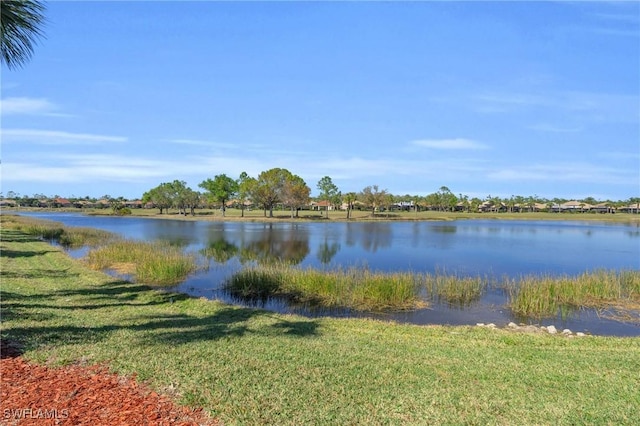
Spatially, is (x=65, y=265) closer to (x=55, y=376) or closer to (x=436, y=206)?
(x=55, y=376)

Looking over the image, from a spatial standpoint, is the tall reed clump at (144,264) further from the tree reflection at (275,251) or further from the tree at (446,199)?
the tree at (446,199)

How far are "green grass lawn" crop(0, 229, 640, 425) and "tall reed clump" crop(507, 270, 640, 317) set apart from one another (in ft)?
16.9

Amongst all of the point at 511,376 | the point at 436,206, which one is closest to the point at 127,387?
the point at 511,376

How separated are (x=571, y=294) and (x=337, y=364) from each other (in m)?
12.8

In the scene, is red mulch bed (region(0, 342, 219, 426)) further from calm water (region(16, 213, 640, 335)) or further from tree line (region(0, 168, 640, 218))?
tree line (region(0, 168, 640, 218))

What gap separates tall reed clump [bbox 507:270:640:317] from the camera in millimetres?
14336

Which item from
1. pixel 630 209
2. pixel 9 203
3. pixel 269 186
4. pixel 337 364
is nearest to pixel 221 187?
pixel 269 186

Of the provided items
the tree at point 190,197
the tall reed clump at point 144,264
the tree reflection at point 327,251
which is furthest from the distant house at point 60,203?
the tall reed clump at point 144,264

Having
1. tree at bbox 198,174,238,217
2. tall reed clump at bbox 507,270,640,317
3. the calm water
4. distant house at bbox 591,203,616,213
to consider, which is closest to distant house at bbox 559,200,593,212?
distant house at bbox 591,203,616,213

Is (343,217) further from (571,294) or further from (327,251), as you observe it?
(571,294)

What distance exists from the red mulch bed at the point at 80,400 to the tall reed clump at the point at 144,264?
12.2 m

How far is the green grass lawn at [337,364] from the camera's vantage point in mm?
4781

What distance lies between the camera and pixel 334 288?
598 inches

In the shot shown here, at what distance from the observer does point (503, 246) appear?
3703 centimetres
